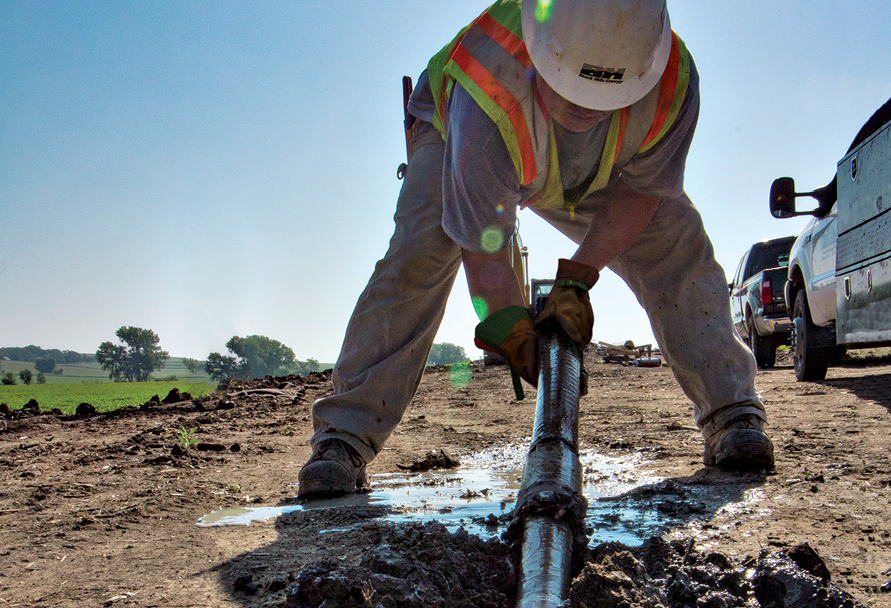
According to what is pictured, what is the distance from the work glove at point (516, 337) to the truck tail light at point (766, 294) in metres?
7.57

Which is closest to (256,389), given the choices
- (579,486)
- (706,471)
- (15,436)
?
(15,436)

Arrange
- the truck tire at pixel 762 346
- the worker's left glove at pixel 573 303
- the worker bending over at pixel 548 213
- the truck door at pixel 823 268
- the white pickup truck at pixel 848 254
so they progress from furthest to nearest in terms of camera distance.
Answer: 1. the truck tire at pixel 762 346
2. the truck door at pixel 823 268
3. the white pickup truck at pixel 848 254
4. the worker's left glove at pixel 573 303
5. the worker bending over at pixel 548 213

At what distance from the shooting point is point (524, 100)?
2152 millimetres

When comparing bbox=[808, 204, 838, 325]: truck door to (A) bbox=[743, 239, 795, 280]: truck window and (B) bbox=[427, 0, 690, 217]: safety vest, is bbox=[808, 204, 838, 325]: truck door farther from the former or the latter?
(A) bbox=[743, 239, 795, 280]: truck window

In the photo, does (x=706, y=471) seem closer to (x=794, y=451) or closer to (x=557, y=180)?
(x=794, y=451)

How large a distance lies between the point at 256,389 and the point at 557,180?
656 centimetres

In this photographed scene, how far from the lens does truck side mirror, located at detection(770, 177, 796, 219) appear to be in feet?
17.8

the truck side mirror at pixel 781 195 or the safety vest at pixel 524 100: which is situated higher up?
Result: the truck side mirror at pixel 781 195

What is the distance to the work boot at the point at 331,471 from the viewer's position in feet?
8.00

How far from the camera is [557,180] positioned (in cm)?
242

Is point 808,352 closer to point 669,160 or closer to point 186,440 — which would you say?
point 669,160

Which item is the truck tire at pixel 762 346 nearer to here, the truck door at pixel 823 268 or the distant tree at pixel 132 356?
the truck door at pixel 823 268

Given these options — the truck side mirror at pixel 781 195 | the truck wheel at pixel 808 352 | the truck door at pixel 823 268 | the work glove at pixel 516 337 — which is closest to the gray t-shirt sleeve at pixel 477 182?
the work glove at pixel 516 337

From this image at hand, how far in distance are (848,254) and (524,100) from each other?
4.18 m
